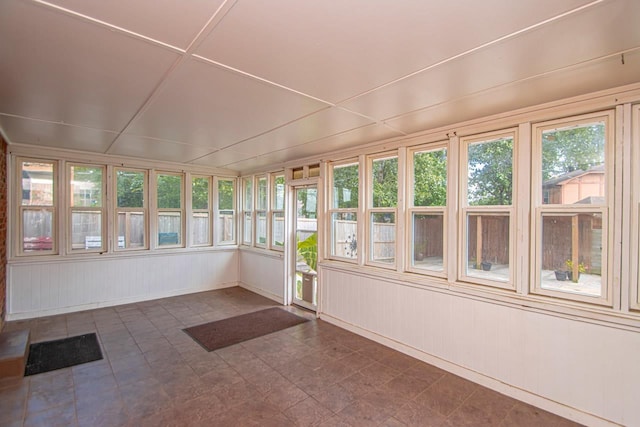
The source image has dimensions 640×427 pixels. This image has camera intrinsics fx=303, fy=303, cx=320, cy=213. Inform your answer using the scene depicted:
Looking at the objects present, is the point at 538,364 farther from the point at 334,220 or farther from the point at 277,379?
the point at 334,220

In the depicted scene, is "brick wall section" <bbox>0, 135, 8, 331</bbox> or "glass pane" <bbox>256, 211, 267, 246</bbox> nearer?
"brick wall section" <bbox>0, 135, 8, 331</bbox>

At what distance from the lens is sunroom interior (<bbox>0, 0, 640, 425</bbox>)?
1.51 m

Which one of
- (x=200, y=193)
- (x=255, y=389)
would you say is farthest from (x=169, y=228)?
(x=255, y=389)

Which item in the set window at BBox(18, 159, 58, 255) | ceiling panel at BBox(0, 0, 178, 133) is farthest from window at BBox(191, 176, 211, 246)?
ceiling panel at BBox(0, 0, 178, 133)

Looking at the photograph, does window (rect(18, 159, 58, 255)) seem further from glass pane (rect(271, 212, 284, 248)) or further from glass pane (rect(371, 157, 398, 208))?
glass pane (rect(371, 157, 398, 208))

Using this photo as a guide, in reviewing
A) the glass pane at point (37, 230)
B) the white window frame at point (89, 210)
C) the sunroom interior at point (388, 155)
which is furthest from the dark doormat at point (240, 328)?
the glass pane at point (37, 230)

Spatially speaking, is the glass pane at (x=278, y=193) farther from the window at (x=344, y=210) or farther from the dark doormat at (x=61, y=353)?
the dark doormat at (x=61, y=353)

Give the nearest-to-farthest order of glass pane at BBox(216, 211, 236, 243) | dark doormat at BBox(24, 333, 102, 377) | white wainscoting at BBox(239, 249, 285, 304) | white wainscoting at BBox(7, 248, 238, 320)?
dark doormat at BBox(24, 333, 102, 377) → white wainscoting at BBox(7, 248, 238, 320) → white wainscoting at BBox(239, 249, 285, 304) → glass pane at BBox(216, 211, 236, 243)

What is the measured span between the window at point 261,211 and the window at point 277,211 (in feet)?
0.94

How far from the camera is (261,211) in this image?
20.2ft

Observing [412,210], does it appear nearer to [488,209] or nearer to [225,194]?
[488,209]

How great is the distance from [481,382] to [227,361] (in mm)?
2553

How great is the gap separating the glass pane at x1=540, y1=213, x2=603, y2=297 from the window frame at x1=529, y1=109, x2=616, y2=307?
3cm

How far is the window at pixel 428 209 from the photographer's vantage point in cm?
333
